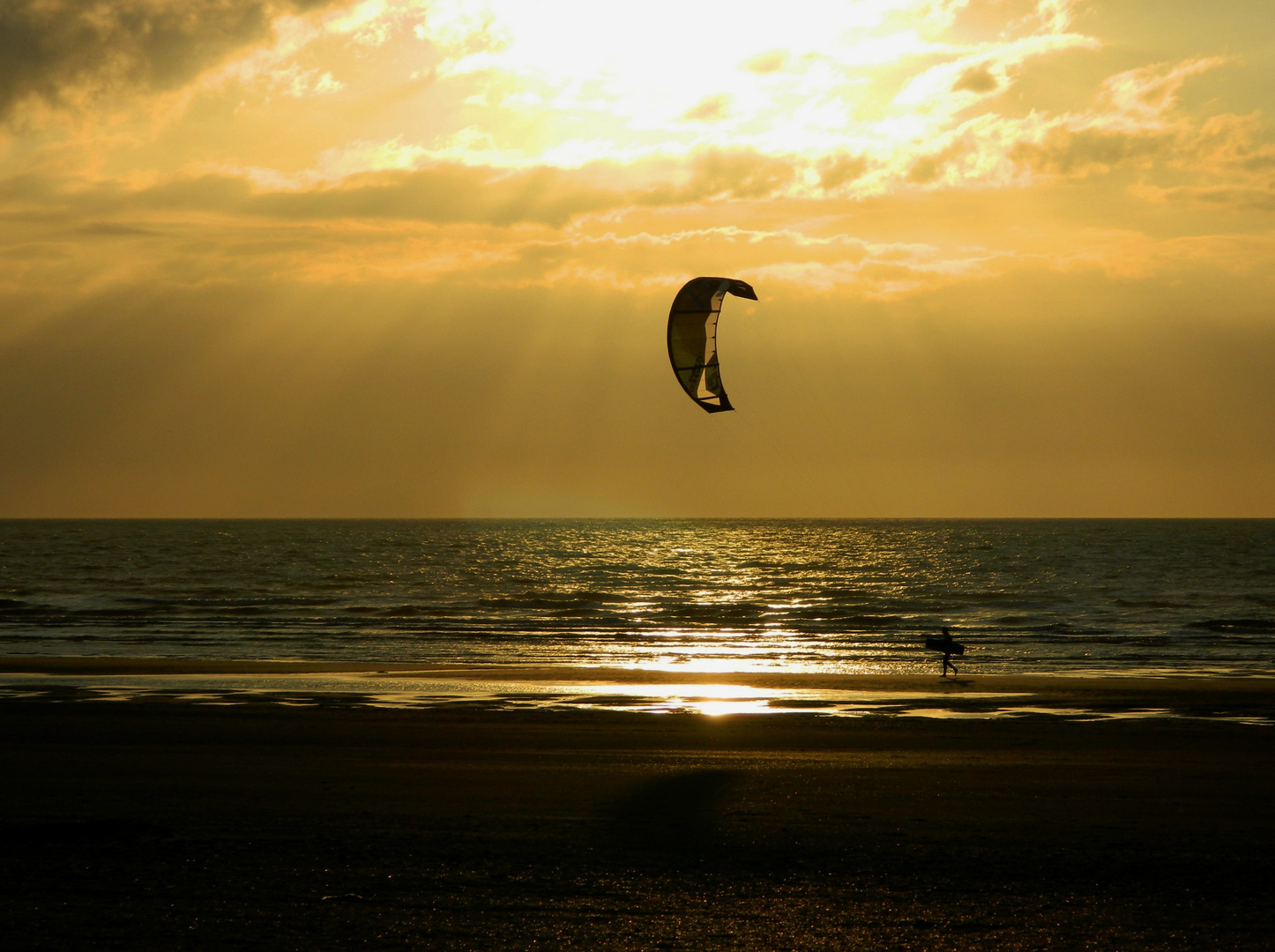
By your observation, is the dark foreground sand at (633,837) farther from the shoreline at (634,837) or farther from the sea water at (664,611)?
the sea water at (664,611)

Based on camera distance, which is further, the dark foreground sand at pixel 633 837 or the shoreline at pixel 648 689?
the shoreline at pixel 648 689

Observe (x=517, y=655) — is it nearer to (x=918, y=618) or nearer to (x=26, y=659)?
(x=26, y=659)

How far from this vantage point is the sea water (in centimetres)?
2688

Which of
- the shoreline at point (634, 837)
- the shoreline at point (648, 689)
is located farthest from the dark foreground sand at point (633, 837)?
the shoreline at point (648, 689)

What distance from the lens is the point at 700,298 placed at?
21516 millimetres

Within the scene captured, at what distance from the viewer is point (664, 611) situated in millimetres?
39500

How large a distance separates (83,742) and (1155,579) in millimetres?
56070

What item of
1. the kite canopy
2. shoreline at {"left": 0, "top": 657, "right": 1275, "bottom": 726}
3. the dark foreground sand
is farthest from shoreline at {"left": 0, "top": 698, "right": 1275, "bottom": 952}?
the kite canopy

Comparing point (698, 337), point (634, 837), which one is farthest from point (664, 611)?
point (634, 837)

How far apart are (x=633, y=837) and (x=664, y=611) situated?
98.9 feet

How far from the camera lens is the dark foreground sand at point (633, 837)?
A: 723 centimetres

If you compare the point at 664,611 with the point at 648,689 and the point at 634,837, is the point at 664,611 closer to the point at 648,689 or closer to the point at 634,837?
the point at 648,689

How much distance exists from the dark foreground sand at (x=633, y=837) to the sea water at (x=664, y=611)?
10602mm

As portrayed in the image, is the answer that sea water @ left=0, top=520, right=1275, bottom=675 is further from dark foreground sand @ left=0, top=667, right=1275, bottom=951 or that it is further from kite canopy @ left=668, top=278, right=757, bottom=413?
dark foreground sand @ left=0, top=667, right=1275, bottom=951
